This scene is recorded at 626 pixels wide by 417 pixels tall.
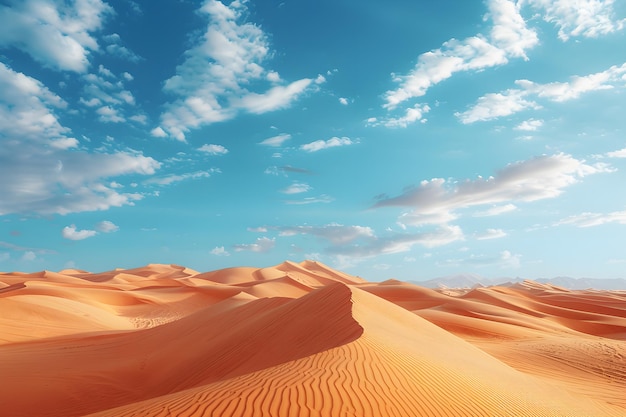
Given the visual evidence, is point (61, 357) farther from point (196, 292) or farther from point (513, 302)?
point (513, 302)

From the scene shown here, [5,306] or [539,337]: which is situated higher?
[5,306]

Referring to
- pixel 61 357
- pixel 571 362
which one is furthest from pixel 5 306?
pixel 571 362

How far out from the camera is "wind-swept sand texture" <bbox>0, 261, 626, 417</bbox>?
6246 millimetres

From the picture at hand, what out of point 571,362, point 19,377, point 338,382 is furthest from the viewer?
point 571,362

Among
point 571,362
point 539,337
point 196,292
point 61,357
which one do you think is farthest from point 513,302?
point 61,357

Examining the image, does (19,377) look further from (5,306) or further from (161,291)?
(161,291)

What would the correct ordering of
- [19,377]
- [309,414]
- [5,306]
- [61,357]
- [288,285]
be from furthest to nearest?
[288,285] → [5,306] → [61,357] → [19,377] → [309,414]

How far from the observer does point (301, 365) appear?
7.49 m

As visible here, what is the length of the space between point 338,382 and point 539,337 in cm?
1647

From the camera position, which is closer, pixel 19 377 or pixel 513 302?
pixel 19 377

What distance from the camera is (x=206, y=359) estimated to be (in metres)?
11.4

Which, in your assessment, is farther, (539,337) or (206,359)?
(539,337)

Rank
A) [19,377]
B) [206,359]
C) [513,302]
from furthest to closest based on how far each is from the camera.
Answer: [513,302] < [206,359] < [19,377]

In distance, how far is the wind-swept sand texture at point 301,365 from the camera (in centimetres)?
625
